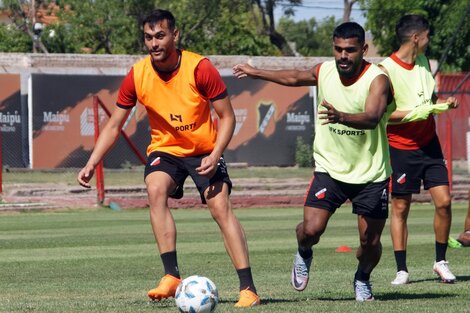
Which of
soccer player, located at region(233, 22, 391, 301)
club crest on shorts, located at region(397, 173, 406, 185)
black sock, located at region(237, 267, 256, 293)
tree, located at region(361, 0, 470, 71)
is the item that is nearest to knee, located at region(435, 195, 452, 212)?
club crest on shorts, located at region(397, 173, 406, 185)

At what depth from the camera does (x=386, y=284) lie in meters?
10.7

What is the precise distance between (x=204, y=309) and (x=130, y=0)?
138 feet

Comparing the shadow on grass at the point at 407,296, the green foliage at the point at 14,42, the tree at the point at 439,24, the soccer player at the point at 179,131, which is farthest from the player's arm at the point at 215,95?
the green foliage at the point at 14,42

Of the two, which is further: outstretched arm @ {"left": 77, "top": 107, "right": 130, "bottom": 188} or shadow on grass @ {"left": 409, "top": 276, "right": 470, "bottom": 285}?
shadow on grass @ {"left": 409, "top": 276, "right": 470, "bottom": 285}

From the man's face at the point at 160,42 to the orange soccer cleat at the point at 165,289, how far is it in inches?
63.2

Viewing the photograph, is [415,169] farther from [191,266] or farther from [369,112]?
[191,266]

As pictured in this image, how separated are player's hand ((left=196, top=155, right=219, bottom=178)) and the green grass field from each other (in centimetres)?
97

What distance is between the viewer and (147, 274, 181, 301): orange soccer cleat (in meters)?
8.70

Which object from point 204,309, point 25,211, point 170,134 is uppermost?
point 170,134

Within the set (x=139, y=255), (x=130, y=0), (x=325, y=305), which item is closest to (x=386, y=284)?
(x=325, y=305)

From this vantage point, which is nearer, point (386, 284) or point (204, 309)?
point (204, 309)

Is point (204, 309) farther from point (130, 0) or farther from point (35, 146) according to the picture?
point (130, 0)

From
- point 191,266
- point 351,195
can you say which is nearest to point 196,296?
point 351,195

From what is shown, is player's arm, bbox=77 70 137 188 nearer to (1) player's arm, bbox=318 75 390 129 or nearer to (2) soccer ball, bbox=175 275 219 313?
(2) soccer ball, bbox=175 275 219 313
